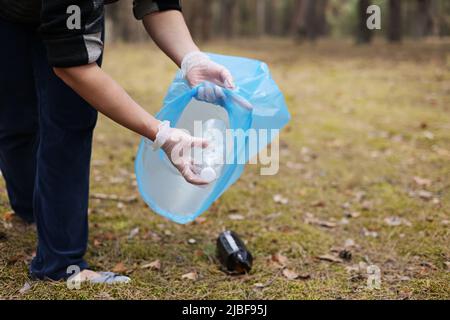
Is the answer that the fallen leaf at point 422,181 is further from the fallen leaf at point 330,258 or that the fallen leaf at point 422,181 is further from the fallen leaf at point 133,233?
the fallen leaf at point 133,233

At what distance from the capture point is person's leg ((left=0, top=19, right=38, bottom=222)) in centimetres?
205

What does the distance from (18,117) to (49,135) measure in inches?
15.1

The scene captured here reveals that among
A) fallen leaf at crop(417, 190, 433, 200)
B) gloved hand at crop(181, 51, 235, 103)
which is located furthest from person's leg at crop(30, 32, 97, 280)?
fallen leaf at crop(417, 190, 433, 200)

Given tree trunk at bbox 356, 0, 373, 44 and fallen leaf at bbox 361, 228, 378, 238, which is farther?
tree trunk at bbox 356, 0, 373, 44

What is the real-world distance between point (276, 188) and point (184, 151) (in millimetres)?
1986

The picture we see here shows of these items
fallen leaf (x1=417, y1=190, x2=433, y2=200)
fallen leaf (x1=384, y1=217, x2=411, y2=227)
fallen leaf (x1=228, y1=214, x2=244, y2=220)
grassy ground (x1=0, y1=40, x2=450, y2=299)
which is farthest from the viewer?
fallen leaf (x1=417, y1=190, x2=433, y2=200)

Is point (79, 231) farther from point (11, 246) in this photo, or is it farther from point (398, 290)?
point (398, 290)

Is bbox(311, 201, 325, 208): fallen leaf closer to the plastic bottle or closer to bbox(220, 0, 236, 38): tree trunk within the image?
the plastic bottle

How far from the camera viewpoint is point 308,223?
311cm

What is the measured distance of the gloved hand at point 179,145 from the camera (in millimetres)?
1781

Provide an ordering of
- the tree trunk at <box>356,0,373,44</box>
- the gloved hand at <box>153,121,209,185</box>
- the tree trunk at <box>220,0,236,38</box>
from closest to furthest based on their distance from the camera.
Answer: the gloved hand at <box>153,121,209,185</box>
the tree trunk at <box>356,0,373,44</box>
the tree trunk at <box>220,0,236,38</box>

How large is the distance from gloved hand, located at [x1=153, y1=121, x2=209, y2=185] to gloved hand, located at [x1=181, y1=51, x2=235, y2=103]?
0.33 meters

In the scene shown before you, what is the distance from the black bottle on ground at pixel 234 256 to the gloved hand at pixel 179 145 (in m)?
0.76

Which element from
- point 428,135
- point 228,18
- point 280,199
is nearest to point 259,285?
point 280,199
